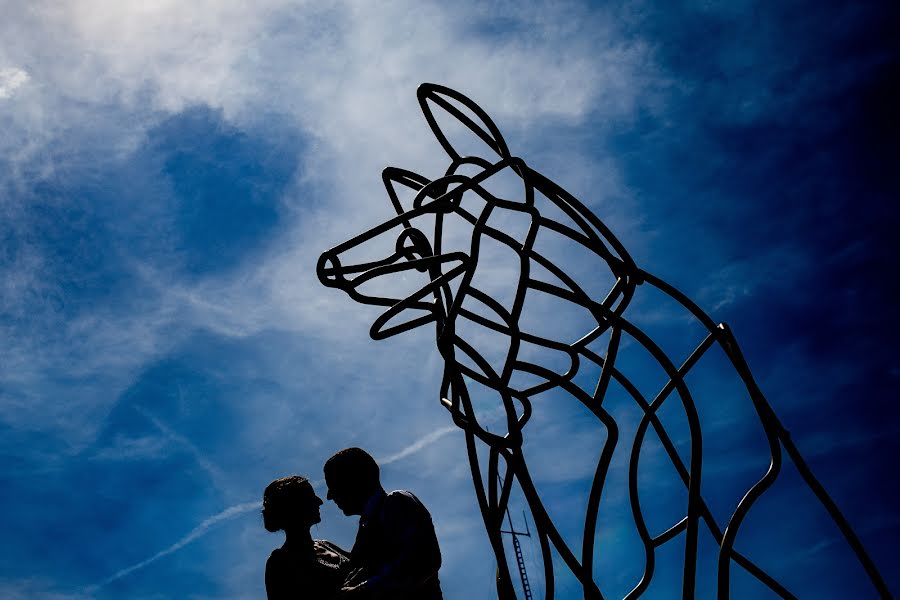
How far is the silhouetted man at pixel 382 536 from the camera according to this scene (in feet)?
10.6

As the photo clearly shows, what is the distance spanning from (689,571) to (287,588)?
108 inches

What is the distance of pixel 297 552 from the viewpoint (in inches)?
148

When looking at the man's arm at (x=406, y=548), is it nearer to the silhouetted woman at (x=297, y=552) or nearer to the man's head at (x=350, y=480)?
the man's head at (x=350, y=480)

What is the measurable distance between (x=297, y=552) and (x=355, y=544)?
478 mm

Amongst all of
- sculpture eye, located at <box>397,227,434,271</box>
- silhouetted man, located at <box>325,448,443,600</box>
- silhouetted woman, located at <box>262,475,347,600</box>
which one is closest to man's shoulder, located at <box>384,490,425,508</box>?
silhouetted man, located at <box>325,448,443,600</box>

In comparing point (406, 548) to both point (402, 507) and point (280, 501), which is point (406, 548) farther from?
point (280, 501)

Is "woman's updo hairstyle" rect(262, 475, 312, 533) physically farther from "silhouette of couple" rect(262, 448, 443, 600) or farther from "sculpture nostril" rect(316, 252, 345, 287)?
"sculpture nostril" rect(316, 252, 345, 287)

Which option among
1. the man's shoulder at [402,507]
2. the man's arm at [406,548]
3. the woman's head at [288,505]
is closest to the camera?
the man's arm at [406,548]

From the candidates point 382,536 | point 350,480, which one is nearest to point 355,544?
point 382,536

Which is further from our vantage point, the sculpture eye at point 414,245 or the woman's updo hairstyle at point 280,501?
the woman's updo hairstyle at point 280,501

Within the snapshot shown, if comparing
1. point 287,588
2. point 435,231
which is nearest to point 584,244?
point 435,231

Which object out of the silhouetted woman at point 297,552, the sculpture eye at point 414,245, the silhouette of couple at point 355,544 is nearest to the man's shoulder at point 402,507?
Answer: the silhouette of couple at point 355,544

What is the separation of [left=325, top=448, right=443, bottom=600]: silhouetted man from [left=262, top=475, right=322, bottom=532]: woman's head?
0.28 metres

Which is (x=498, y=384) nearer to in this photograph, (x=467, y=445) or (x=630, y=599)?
(x=467, y=445)
